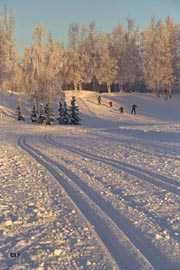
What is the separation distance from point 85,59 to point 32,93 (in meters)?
28.9

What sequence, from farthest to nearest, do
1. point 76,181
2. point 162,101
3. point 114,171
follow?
point 162,101, point 114,171, point 76,181

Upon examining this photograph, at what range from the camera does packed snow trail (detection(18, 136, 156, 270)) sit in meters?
6.04

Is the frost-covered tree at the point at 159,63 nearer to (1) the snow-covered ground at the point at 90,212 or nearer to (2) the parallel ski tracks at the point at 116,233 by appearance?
(1) the snow-covered ground at the point at 90,212

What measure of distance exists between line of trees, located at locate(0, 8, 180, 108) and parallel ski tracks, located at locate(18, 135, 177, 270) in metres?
58.4

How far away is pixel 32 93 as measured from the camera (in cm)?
6512

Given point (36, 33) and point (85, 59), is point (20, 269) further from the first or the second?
point (85, 59)

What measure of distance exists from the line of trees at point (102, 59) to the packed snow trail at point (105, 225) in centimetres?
5750

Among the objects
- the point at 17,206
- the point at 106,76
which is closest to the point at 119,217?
the point at 17,206

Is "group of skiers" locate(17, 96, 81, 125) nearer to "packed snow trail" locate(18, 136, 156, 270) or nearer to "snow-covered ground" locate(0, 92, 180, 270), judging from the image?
"snow-covered ground" locate(0, 92, 180, 270)

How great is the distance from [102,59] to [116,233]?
82581 millimetres

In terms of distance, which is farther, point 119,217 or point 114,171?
point 114,171

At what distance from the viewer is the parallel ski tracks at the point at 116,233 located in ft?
19.7

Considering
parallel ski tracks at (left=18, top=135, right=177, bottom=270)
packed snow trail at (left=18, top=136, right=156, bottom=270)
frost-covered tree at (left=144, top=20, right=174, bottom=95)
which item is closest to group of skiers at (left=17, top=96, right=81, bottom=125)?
frost-covered tree at (left=144, top=20, right=174, bottom=95)

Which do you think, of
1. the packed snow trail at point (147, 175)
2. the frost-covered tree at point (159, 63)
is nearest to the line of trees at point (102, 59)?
the frost-covered tree at point (159, 63)
